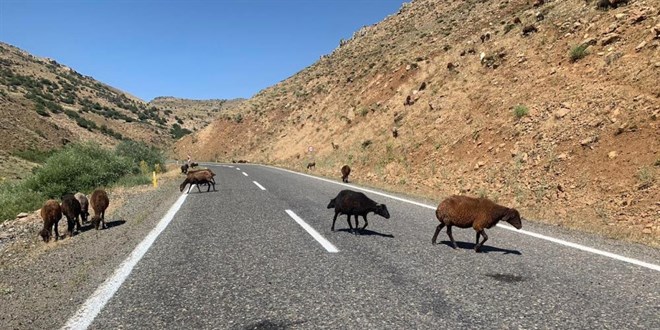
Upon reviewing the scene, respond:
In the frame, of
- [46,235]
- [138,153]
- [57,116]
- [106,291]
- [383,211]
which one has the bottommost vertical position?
[46,235]

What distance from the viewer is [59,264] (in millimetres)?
6812

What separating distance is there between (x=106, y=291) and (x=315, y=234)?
12.4ft

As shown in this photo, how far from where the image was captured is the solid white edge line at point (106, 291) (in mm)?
4090

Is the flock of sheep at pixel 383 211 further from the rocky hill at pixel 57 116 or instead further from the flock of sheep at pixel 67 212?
the rocky hill at pixel 57 116

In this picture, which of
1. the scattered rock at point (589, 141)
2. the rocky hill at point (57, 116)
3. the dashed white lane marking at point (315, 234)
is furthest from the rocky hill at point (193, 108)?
the dashed white lane marking at point (315, 234)

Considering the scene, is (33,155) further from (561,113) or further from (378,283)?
(378,283)

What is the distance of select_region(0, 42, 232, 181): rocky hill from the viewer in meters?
44.0

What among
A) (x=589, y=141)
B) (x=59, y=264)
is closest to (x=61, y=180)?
(x=59, y=264)

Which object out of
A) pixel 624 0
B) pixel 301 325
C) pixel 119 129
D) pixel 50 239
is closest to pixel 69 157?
pixel 50 239

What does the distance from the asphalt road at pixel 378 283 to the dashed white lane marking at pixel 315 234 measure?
93 mm

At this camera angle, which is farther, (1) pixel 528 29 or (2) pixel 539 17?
(2) pixel 539 17

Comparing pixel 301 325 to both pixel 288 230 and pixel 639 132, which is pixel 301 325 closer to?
pixel 288 230

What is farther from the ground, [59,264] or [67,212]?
[67,212]

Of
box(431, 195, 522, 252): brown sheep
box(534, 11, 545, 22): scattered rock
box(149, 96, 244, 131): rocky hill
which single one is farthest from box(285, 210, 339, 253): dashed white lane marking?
box(149, 96, 244, 131): rocky hill
